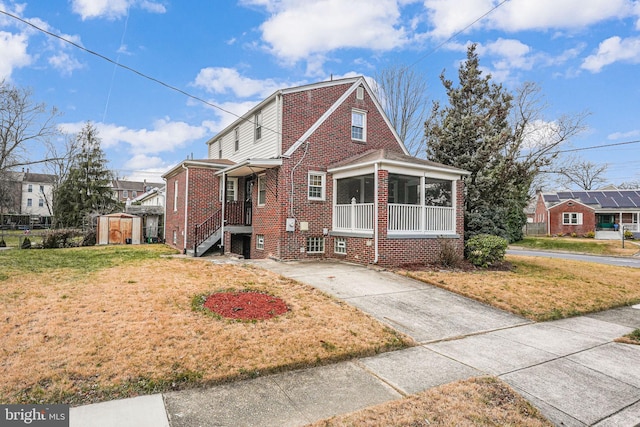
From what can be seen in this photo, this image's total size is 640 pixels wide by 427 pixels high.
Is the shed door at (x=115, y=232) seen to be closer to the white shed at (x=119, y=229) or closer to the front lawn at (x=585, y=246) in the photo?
the white shed at (x=119, y=229)

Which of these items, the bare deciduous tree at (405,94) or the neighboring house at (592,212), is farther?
the neighboring house at (592,212)

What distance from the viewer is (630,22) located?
13.0 metres

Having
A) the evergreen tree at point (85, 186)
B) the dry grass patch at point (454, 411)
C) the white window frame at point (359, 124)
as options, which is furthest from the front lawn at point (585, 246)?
the evergreen tree at point (85, 186)

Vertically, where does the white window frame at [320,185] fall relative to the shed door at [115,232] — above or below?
above

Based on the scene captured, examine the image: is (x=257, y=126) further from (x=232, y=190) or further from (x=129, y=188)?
(x=129, y=188)

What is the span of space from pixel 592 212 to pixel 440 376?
145 ft

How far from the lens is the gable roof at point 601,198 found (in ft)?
128

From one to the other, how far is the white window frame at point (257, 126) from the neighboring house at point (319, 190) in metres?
0.04

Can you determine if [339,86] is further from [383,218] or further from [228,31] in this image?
[383,218]

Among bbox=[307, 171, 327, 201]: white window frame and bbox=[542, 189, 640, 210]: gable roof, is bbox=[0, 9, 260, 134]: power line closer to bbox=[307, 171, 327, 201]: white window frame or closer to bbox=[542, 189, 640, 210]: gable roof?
bbox=[307, 171, 327, 201]: white window frame

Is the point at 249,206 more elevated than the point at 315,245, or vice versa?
the point at 249,206

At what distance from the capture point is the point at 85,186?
3547cm

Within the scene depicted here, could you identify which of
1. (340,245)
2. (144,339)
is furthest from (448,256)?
(144,339)

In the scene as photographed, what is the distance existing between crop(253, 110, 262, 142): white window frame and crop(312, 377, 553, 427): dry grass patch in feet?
41.2
